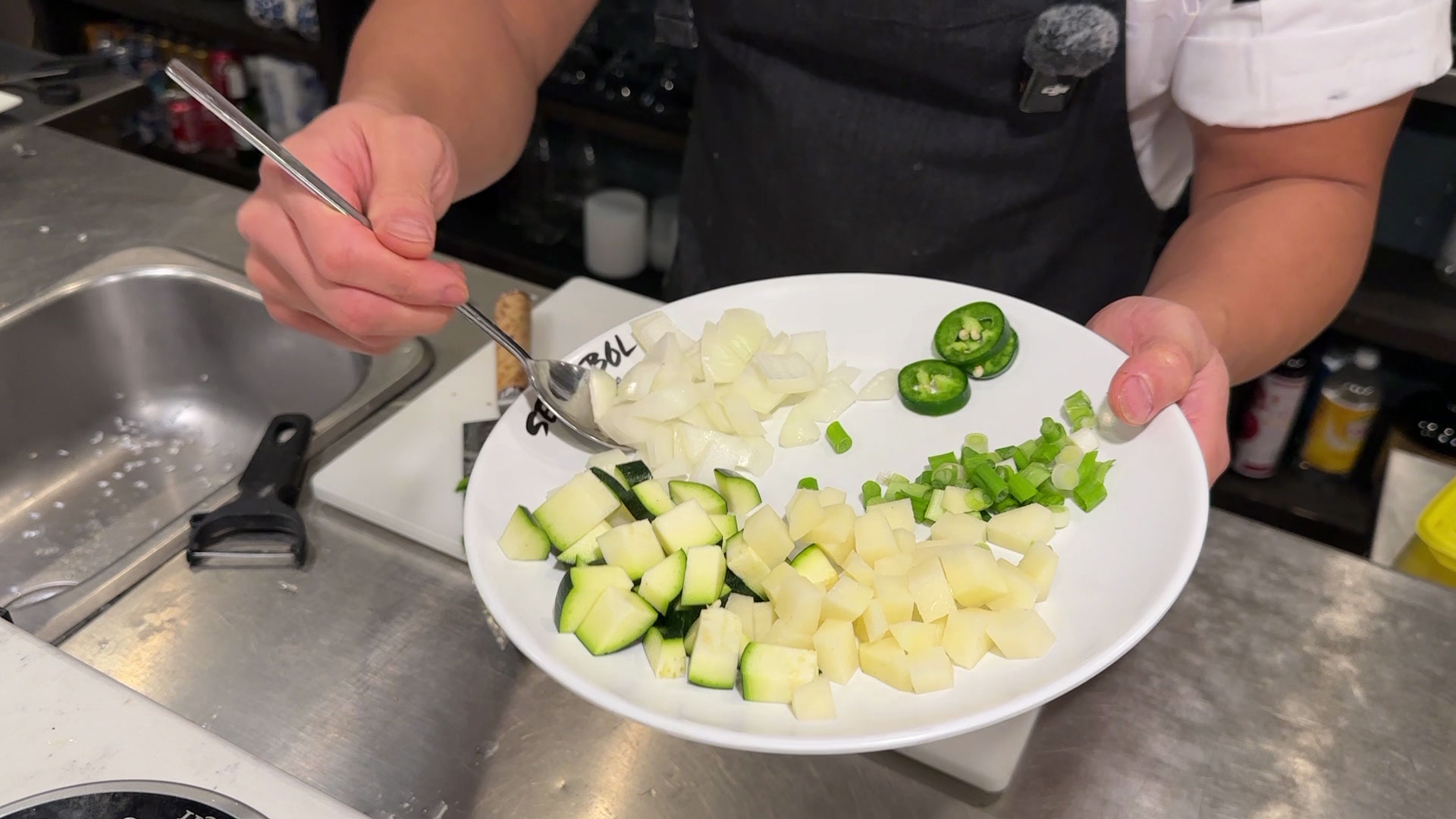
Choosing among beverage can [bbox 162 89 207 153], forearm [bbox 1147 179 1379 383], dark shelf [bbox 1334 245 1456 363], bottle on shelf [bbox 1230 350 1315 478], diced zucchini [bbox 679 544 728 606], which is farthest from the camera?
beverage can [bbox 162 89 207 153]

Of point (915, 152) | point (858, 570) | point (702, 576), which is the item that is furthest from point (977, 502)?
point (915, 152)

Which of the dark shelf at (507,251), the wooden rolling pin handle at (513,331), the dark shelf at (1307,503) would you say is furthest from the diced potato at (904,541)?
the dark shelf at (507,251)

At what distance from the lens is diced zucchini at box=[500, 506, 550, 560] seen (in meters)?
0.71

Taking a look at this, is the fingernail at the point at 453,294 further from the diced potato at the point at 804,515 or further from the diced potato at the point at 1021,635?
the diced potato at the point at 1021,635

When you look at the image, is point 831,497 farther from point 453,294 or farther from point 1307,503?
point 1307,503

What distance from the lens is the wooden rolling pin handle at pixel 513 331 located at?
1062 mm

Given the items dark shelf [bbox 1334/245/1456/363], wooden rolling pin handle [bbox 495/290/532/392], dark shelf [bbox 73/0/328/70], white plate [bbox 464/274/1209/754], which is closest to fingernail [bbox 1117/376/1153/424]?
white plate [bbox 464/274/1209/754]

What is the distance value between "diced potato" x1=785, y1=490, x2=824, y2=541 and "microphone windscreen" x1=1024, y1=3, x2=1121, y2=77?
1.69ft

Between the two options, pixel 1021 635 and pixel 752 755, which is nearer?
pixel 1021 635

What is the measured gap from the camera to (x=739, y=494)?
78 centimetres

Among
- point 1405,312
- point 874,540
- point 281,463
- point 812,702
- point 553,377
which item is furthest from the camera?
point 1405,312

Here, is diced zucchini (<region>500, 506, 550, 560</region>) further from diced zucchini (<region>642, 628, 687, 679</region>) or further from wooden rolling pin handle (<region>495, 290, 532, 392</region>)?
wooden rolling pin handle (<region>495, 290, 532, 392</region>)

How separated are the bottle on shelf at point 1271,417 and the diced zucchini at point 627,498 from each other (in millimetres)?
1535

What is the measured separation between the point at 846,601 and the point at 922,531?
130 millimetres
